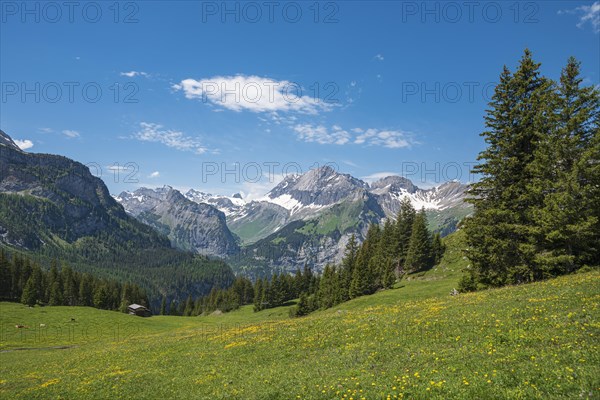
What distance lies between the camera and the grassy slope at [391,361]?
466 inches

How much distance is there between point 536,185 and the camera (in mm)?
32594

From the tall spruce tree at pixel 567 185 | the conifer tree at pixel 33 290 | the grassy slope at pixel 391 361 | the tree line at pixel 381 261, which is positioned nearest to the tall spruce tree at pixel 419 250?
the tree line at pixel 381 261

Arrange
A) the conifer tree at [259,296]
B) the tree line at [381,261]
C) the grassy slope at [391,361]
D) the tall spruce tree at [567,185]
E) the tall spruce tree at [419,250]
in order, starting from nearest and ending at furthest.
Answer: the grassy slope at [391,361]
the tall spruce tree at [567,185]
the tree line at [381,261]
the tall spruce tree at [419,250]
the conifer tree at [259,296]

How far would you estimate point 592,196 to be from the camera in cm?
2952

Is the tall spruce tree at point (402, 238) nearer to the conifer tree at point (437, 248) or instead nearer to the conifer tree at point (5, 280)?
the conifer tree at point (437, 248)

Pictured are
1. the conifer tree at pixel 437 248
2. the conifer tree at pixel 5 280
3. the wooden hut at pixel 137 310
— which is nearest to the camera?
the conifer tree at pixel 437 248

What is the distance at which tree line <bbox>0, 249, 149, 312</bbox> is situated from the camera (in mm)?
104312

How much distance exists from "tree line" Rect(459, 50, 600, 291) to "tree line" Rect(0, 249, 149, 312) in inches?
4714

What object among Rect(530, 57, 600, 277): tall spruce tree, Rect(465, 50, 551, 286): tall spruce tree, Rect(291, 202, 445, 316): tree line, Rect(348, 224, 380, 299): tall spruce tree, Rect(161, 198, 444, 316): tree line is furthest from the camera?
Rect(161, 198, 444, 316): tree line

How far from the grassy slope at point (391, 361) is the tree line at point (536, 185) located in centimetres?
882

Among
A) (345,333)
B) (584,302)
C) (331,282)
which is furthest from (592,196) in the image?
(331,282)

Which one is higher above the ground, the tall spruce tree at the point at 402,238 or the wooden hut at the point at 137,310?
the tall spruce tree at the point at 402,238

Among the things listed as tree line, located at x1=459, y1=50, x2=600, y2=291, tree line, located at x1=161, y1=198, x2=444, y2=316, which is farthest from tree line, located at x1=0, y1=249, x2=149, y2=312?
tree line, located at x1=459, y1=50, x2=600, y2=291

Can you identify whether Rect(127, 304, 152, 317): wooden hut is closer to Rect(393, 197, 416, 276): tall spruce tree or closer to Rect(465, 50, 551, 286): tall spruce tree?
Rect(393, 197, 416, 276): tall spruce tree
